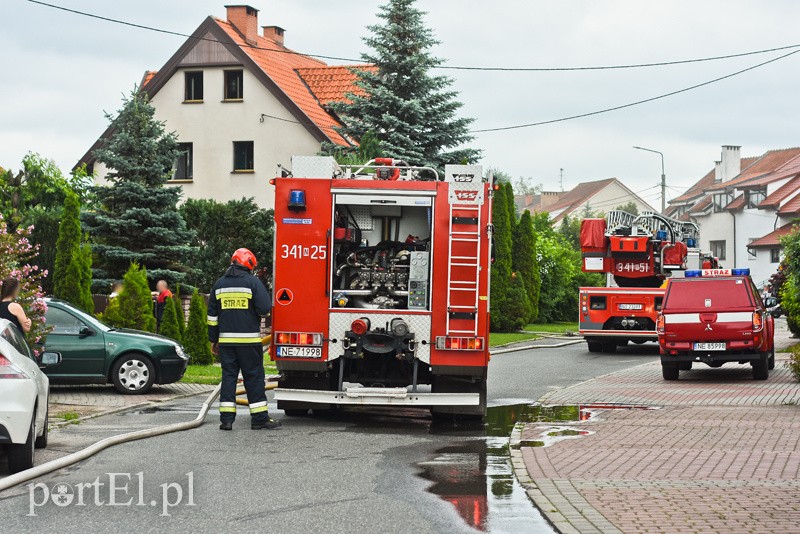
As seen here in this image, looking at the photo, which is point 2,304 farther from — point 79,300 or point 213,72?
point 213,72

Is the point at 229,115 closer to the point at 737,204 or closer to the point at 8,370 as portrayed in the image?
the point at 8,370

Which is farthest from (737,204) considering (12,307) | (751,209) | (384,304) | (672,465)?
(672,465)

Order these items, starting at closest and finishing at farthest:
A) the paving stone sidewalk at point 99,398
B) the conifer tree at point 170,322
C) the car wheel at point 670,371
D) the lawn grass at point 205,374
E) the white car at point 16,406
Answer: the white car at point 16,406
the paving stone sidewalk at point 99,398
the lawn grass at point 205,374
the car wheel at point 670,371
the conifer tree at point 170,322

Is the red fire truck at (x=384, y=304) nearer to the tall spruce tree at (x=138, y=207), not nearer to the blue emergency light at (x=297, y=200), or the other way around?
the blue emergency light at (x=297, y=200)

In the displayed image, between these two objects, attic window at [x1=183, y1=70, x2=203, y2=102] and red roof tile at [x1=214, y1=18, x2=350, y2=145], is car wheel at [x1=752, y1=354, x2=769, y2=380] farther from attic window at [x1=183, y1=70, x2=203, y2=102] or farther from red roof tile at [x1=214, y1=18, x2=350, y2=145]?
attic window at [x1=183, y1=70, x2=203, y2=102]

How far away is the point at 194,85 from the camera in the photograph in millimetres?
42500

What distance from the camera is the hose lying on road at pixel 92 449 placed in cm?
897

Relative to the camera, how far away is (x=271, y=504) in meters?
8.36

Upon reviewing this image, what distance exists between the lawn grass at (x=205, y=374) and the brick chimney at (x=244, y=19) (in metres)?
23.4

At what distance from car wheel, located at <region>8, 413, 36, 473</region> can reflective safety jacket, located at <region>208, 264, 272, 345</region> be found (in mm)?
3591

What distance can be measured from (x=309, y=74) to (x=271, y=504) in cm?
3943

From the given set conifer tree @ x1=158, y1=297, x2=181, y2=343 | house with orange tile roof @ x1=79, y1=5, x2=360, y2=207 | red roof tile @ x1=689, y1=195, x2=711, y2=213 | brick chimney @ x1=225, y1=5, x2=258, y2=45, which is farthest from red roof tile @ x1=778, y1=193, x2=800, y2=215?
conifer tree @ x1=158, y1=297, x2=181, y2=343

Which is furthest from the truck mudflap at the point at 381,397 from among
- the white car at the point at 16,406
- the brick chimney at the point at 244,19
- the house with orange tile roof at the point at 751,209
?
the house with orange tile roof at the point at 751,209

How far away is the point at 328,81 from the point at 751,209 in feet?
137
